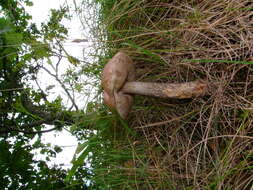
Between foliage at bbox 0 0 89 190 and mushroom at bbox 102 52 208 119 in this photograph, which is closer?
mushroom at bbox 102 52 208 119

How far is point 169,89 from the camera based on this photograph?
0.76 m

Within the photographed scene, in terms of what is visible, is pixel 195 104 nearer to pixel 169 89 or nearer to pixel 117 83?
pixel 169 89

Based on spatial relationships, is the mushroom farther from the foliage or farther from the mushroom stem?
the foliage

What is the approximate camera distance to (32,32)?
235 centimetres

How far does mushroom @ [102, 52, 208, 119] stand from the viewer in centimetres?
74

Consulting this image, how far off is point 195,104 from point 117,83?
21cm

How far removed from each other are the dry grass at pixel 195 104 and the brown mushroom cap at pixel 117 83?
0.18 ft

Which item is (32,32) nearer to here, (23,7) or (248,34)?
(23,7)

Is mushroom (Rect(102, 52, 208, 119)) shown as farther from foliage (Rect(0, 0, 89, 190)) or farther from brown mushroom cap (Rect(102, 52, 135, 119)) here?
foliage (Rect(0, 0, 89, 190))

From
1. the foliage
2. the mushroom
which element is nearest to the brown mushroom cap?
the mushroom

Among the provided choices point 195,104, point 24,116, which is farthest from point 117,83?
point 24,116

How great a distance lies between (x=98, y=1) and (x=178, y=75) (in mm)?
474

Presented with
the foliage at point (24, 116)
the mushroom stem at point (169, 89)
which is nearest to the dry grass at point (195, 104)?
the mushroom stem at point (169, 89)

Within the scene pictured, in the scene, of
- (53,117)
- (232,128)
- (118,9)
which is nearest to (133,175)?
(232,128)
